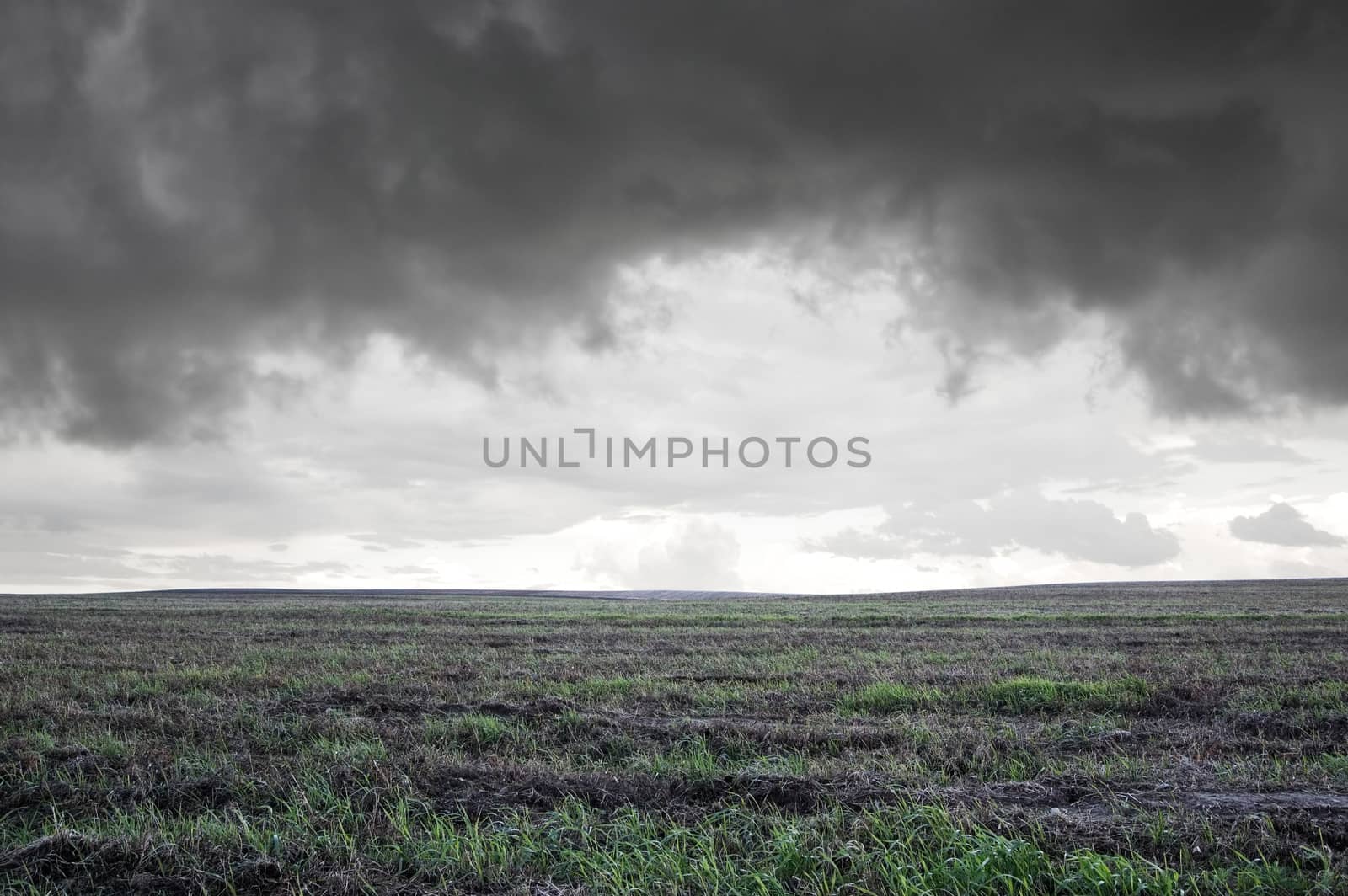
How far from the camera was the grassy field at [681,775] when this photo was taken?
15.9 ft

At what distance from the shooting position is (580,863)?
5027mm

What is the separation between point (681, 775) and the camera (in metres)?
6.95

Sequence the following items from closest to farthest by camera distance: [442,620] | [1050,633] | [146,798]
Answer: [146,798], [1050,633], [442,620]

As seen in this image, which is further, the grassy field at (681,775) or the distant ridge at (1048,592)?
the distant ridge at (1048,592)

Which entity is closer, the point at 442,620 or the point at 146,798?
the point at 146,798

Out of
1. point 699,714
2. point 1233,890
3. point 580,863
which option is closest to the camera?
point 1233,890

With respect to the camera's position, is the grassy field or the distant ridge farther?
the distant ridge

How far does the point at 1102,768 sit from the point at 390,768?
258 inches

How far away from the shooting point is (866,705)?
1071 cm

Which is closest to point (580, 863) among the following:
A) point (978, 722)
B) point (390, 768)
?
point (390, 768)

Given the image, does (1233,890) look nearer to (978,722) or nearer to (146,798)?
(978,722)

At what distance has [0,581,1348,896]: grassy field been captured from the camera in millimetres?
4855

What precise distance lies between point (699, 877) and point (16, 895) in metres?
4.24

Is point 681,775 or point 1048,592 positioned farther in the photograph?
point 1048,592
